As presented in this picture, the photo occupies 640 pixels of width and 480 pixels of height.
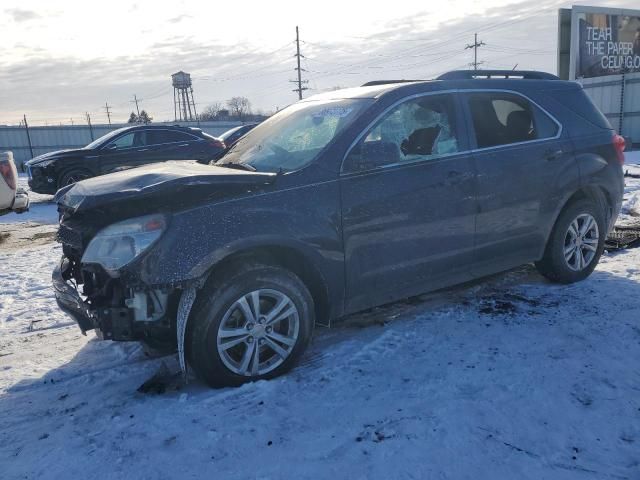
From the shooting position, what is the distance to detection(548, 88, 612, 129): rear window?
476 centimetres

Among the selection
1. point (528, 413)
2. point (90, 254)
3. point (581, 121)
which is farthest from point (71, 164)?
point (528, 413)

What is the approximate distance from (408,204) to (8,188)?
6.11m

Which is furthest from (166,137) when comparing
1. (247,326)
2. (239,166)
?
(247,326)

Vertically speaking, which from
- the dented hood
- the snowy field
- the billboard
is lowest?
the snowy field

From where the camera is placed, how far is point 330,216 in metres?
3.43

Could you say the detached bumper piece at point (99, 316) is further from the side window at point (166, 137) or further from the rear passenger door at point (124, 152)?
the side window at point (166, 137)

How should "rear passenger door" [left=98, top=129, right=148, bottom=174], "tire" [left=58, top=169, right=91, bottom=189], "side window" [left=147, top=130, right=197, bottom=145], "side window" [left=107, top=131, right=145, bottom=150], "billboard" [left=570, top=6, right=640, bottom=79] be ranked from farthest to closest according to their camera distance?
"billboard" [left=570, top=6, right=640, bottom=79] → "side window" [left=147, top=130, right=197, bottom=145] → "side window" [left=107, top=131, right=145, bottom=150] → "rear passenger door" [left=98, top=129, right=148, bottom=174] → "tire" [left=58, top=169, right=91, bottom=189]

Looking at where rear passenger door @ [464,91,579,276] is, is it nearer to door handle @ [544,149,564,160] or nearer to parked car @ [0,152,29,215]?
door handle @ [544,149,564,160]

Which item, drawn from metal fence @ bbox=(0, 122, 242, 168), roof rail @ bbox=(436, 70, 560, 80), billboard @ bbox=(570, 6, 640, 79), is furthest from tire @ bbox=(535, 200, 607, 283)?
metal fence @ bbox=(0, 122, 242, 168)

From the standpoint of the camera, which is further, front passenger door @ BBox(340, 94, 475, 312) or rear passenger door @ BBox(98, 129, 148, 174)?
rear passenger door @ BBox(98, 129, 148, 174)

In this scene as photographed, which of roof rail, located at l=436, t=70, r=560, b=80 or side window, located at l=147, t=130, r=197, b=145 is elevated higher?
roof rail, located at l=436, t=70, r=560, b=80

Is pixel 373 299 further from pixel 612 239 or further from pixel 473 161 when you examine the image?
pixel 612 239

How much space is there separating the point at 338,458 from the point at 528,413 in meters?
1.08

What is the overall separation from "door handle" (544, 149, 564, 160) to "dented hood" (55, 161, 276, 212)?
254 cm
